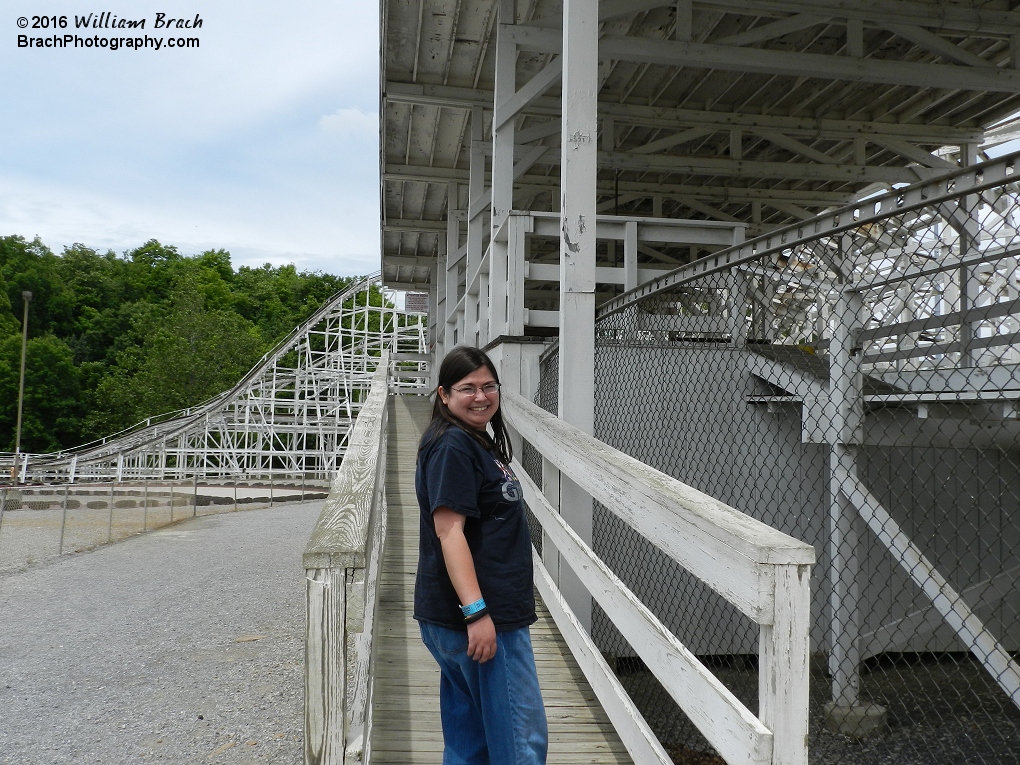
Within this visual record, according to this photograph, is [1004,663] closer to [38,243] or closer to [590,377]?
[590,377]

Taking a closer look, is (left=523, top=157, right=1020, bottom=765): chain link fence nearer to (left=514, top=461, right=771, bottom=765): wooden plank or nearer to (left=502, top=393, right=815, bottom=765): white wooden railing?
(left=502, top=393, right=815, bottom=765): white wooden railing

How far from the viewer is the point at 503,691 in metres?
2.36

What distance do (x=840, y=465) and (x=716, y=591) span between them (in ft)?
15.5

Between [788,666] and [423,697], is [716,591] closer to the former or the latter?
[788,666]

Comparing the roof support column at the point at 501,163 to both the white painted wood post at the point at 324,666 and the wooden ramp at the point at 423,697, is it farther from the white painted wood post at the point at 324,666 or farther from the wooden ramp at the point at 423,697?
the white painted wood post at the point at 324,666

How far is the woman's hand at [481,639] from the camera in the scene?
226 cm

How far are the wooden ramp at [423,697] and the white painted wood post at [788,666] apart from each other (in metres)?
1.70

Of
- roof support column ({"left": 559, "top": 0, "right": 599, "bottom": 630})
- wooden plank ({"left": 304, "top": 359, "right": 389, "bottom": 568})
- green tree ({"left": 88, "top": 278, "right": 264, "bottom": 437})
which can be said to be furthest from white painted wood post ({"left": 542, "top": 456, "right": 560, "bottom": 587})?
green tree ({"left": 88, "top": 278, "right": 264, "bottom": 437})

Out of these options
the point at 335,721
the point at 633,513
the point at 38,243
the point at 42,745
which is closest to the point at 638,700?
the point at 42,745

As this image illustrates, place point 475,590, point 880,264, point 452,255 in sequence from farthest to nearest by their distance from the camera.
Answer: point 452,255, point 880,264, point 475,590

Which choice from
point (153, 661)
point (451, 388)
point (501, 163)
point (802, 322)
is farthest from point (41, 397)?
point (451, 388)

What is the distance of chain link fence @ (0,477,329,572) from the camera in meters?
14.9

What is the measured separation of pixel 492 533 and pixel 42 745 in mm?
4432

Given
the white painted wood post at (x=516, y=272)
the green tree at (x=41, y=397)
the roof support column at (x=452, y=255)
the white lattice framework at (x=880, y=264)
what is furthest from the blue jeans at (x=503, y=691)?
the green tree at (x=41, y=397)
